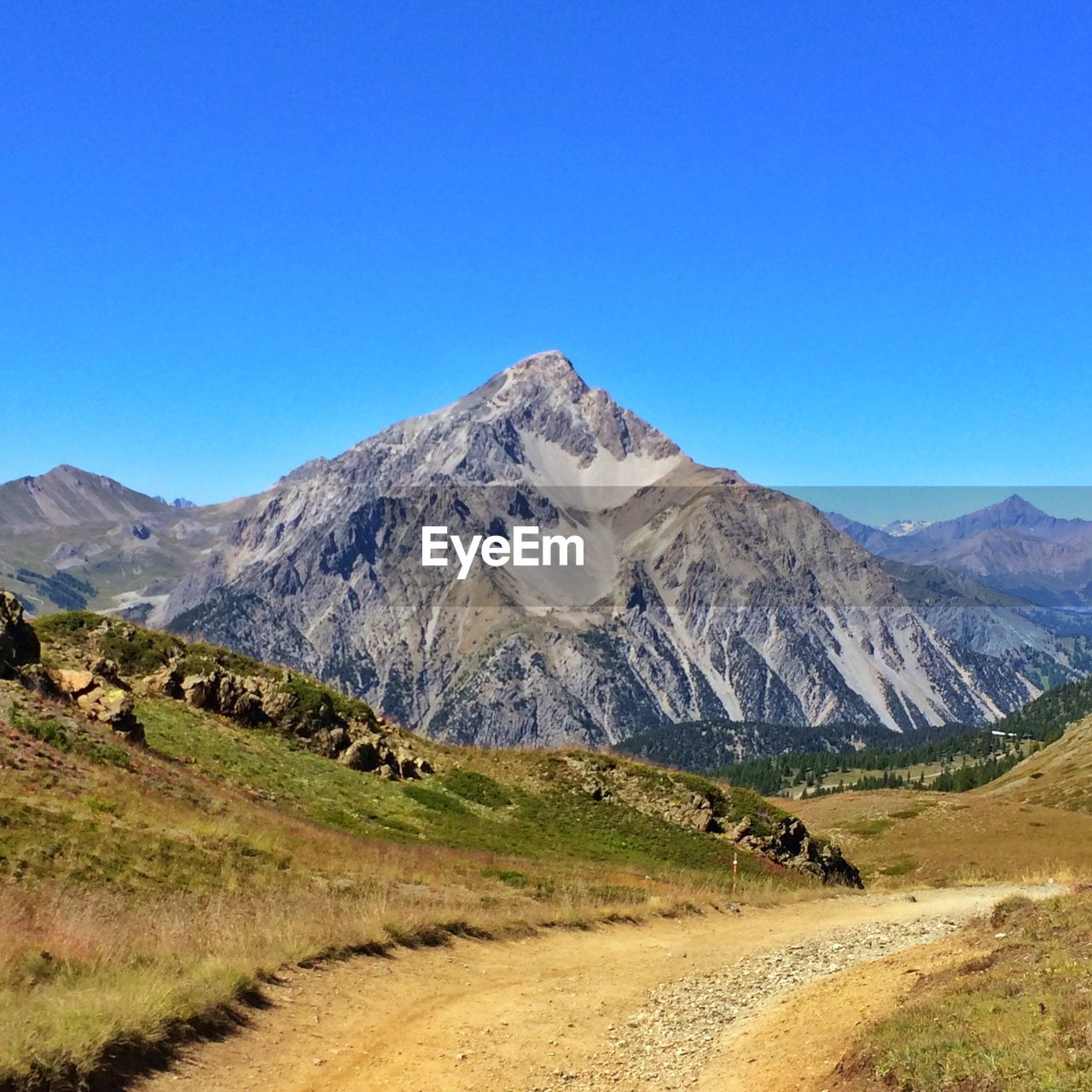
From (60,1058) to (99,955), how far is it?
4006 millimetres

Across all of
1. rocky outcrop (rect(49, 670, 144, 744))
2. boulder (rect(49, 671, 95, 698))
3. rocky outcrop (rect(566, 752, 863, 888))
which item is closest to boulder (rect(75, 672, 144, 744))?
rocky outcrop (rect(49, 670, 144, 744))

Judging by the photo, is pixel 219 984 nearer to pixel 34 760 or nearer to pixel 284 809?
pixel 34 760

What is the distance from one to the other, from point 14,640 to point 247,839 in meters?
16.5

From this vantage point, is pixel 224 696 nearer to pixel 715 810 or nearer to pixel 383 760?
pixel 383 760

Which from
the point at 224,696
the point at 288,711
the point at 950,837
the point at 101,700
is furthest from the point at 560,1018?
the point at 950,837

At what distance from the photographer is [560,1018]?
16.8 m

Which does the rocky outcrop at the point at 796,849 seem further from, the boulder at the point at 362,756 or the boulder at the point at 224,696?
the boulder at the point at 224,696

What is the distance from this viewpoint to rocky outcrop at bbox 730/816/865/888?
152 ft

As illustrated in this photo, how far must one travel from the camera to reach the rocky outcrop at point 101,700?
3316 centimetres

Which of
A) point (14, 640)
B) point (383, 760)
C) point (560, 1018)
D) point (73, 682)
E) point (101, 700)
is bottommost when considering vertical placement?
point (560, 1018)

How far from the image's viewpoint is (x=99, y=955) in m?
14.3

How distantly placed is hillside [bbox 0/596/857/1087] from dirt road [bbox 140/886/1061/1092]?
0.95 metres

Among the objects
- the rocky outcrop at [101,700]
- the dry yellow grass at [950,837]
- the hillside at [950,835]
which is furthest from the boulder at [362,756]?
Answer: the hillside at [950,835]

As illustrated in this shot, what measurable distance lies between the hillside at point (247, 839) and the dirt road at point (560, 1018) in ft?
3.11
